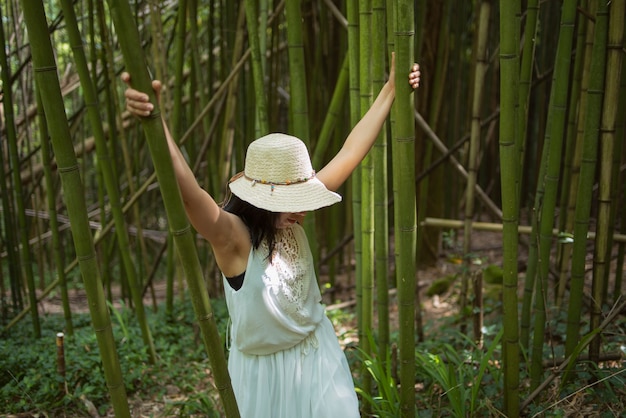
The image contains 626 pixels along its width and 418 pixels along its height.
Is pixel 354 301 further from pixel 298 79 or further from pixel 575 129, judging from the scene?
pixel 298 79

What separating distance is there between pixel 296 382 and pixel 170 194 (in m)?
0.67

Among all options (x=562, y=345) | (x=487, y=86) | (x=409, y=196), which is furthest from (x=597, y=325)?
(x=487, y=86)

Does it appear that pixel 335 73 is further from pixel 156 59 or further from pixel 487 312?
pixel 487 312

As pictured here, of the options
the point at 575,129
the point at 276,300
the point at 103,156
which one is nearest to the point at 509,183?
the point at 276,300

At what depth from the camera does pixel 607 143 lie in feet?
6.29

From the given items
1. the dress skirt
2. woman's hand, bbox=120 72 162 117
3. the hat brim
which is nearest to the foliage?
the dress skirt

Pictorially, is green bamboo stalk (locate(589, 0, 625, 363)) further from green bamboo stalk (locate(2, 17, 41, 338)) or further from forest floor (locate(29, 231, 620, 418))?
green bamboo stalk (locate(2, 17, 41, 338))

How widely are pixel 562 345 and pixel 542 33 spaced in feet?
8.17

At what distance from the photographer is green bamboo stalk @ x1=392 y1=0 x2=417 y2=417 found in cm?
148

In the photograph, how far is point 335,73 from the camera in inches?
155

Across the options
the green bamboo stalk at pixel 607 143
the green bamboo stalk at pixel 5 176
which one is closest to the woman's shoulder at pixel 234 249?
the green bamboo stalk at pixel 607 143

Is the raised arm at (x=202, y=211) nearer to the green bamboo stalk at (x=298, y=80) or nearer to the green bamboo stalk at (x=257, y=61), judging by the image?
the green bamboo stalk at (x=298, y=80)

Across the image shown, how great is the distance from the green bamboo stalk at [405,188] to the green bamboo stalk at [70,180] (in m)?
0.72

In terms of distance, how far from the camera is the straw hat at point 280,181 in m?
1.45
